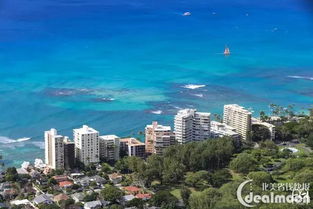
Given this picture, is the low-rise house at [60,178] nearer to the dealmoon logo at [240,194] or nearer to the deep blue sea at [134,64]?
the deep blue sea at [134,64]

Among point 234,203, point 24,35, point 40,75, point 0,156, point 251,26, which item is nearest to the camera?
point 234,203

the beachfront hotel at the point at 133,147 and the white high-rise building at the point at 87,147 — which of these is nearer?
the white high-rise building at the point at 87,147

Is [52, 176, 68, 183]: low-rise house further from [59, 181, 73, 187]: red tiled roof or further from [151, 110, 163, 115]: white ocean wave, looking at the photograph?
[151, 110, 163, 115]: white ocean wave

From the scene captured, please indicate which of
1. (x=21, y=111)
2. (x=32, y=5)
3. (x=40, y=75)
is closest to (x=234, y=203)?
(x=21, y=111)

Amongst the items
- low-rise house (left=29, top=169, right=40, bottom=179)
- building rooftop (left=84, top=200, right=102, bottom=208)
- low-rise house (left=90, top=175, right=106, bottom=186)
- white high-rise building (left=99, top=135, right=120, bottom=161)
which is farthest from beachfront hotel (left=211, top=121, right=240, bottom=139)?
building rooftop (left=84, top=200, right=102, bottom=208)

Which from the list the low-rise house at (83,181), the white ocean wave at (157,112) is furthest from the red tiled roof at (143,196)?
the white ocean wave at (157,112)

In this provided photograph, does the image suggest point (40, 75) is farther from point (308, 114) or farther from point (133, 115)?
point (308, 114)

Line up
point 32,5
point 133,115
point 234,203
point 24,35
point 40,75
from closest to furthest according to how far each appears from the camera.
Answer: point 234,203 < point 133,115 < point 40,75 < point 24,35 < point 32,5
